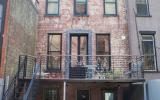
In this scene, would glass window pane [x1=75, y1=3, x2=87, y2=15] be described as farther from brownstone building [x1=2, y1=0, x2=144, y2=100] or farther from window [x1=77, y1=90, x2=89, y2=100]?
window [x1=77, y1=90, x2=89, y2=100]

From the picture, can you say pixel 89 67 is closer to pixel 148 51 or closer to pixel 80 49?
pixel 80 49

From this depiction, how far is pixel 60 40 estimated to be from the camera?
1468 cm

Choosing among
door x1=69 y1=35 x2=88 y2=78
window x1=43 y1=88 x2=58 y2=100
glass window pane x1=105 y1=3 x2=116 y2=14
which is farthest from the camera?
glass window pane x1=105 y1=3 x2=116 y2=14

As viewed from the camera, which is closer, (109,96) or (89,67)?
(89,67)

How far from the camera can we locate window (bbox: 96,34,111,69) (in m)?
14.1

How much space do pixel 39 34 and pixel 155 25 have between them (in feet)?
21.5

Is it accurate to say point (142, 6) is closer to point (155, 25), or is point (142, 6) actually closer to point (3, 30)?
point (155, 25)

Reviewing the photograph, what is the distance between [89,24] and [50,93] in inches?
175

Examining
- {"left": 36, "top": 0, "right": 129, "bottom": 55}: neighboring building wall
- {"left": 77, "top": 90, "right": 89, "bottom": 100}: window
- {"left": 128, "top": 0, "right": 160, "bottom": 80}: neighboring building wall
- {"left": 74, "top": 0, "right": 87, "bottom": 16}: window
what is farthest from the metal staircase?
{"left": 128, "top": 0, "right": 160, "bottom": 80}: neighboring building wall

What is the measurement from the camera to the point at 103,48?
14.6m

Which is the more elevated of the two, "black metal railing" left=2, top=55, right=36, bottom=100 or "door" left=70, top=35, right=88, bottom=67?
"door" left=70, top=35, right=88, bottom=67

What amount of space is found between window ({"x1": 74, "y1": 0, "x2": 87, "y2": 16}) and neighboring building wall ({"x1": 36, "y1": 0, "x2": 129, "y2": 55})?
0.81 ft

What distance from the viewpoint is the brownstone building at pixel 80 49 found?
42.7ft

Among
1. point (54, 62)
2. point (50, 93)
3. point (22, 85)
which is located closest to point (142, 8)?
point (54, 62)
